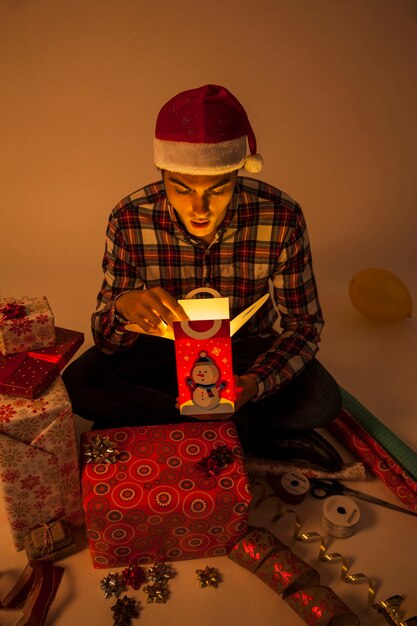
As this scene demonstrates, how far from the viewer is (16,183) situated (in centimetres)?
290

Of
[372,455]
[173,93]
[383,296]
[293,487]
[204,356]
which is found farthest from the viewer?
[173,93]

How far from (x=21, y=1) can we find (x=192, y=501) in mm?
2158

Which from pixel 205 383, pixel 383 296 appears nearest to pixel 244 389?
pixel 205 383

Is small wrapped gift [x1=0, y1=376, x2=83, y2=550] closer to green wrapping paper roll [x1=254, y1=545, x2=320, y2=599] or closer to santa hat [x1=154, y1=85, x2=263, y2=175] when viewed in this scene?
green wrapping paper roll [x1=254, y1=545, x2=320, y2=599]

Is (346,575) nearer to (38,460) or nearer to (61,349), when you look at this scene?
(38,460)

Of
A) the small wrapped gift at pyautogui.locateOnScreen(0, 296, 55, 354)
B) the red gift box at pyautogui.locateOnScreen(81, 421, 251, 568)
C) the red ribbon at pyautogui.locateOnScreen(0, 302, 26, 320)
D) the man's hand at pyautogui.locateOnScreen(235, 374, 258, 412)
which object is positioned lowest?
the red gift box at pyautogui.locateOnScreen(81, 421, 251, 568)

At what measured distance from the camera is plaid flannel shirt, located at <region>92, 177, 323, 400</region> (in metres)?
1.86

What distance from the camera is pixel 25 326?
1623mm

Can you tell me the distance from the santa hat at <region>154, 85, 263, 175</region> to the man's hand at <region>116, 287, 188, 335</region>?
32 cm

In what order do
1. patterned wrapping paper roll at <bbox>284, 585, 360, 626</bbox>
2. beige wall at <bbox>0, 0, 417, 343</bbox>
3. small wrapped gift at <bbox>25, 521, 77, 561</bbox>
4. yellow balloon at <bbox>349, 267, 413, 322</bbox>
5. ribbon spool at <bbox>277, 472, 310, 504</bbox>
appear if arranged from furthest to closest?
beige wall at <bbox>0, 0, 417, 343</bbox>
yellow balloon at <bbox>349, 267, 413, 322</bbox>
ribbon spool at <bbox>277, 472, 310, 504</bbox>
small wrapped gift at <bbox>25, 521, 77, 561</bbox>
patterned wrapping paper roll at <bbox>284, 585, 360, 626</bbox>

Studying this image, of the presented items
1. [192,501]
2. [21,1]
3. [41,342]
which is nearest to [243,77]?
[21,1]

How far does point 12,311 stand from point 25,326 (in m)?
0.05

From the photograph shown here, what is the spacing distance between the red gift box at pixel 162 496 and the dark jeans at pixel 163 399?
0.20 meters

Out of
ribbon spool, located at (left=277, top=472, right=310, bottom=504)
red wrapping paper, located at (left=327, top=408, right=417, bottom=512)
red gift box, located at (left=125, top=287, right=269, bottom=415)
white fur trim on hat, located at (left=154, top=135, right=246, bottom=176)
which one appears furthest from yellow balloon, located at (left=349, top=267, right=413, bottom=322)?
white fur trim on hat, located at (left=154, top=135, right=246, bottom=176)
